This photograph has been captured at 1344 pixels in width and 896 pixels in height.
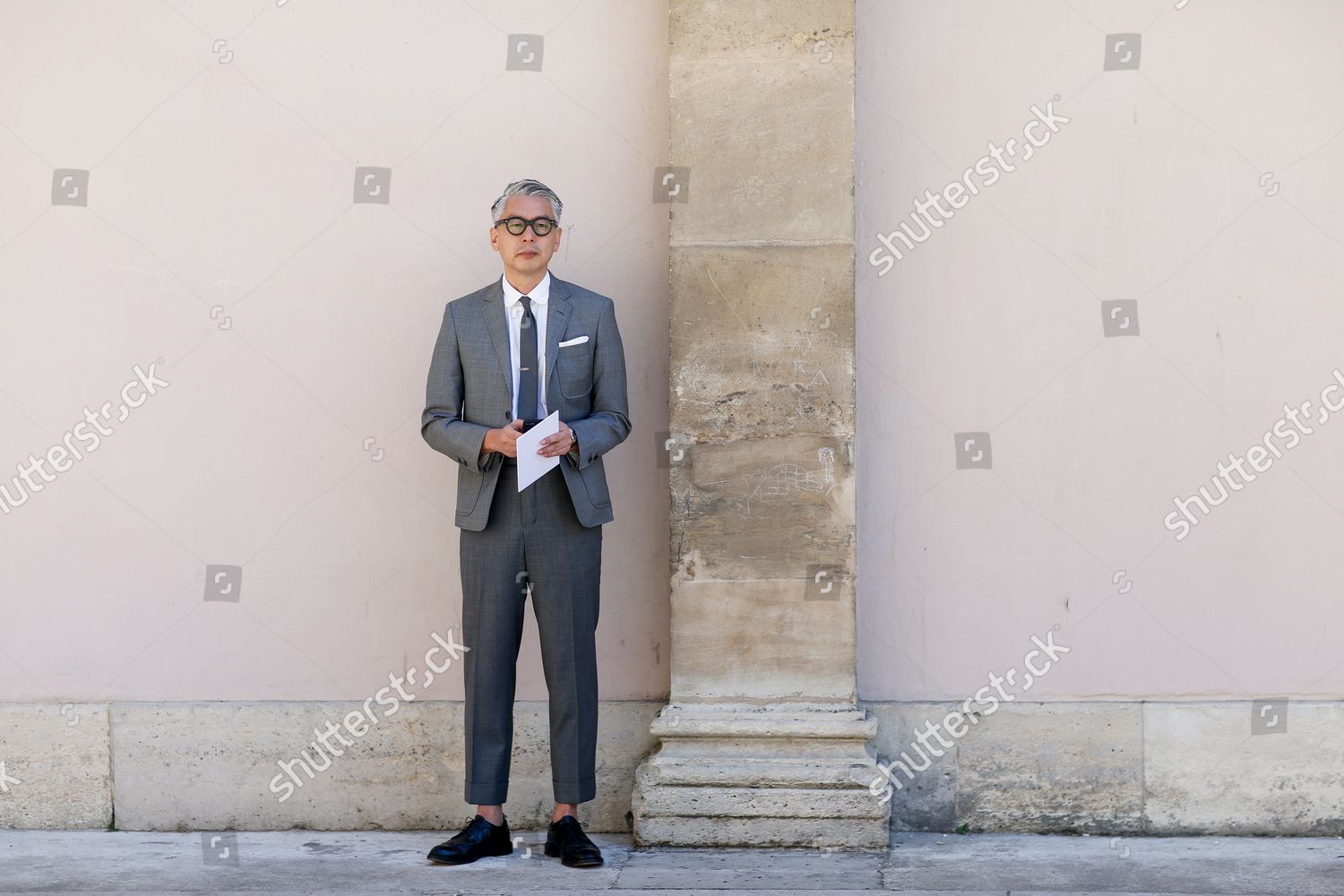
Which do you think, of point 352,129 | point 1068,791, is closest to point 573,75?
point 352,129

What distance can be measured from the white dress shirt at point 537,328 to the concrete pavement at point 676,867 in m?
1.42

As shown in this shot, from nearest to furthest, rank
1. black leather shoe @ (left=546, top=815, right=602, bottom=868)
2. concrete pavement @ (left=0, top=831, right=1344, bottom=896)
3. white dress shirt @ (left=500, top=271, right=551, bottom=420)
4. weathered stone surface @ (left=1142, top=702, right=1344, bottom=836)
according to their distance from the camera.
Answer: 1. concrete pavement @ (left=0, top=831, right=1344, bottom=896)
2. black leather shoe @ (left=546, top=815, right=602, bottom=868)
3. white dress shirt @ (left=500, top=271, right=551, bottom=420)
4. weathered stone surface @ (left=1142, top=702, right=1344, bottom=836)

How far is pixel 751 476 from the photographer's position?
4.61 meters

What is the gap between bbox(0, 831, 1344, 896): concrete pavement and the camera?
13.7 ft

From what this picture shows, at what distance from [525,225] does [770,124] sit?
88cm

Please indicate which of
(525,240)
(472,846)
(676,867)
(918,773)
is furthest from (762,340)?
(472,846)
